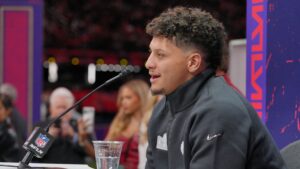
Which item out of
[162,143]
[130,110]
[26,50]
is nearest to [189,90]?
[162,143]

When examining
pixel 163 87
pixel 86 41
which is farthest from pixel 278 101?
pixel 86 41

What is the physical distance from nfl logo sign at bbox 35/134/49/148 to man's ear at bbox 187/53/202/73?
638mm

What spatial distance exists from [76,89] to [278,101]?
1306cm

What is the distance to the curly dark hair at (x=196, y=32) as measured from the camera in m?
2.07

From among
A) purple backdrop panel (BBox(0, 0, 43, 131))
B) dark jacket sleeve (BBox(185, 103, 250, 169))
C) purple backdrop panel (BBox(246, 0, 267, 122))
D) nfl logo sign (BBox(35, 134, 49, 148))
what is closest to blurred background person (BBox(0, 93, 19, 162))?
purple backdrop panel (BBox(0, 0, 43, 131))

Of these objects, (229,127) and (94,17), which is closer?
(229,127)

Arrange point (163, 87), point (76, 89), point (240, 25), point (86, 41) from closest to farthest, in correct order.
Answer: point (163, 87)
point (76, 89)
point (86, 41)
point (240, 25)

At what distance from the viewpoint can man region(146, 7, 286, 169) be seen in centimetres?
184

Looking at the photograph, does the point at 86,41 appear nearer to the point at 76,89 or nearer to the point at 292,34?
the point at 76,89

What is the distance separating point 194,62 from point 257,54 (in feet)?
3.15

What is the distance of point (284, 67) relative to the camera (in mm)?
2863

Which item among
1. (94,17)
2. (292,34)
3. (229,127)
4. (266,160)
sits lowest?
(266,160)

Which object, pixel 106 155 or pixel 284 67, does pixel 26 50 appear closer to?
pixel 284 67

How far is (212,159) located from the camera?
5.98 ft
